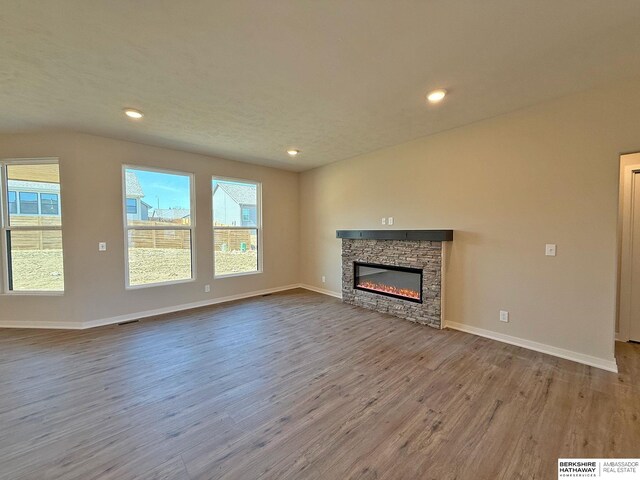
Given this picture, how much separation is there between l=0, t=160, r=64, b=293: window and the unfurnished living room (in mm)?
32

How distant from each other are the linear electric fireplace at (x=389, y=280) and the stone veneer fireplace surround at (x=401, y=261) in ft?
0.15

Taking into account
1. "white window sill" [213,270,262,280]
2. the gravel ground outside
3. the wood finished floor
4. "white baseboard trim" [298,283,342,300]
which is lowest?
the wood finished floor

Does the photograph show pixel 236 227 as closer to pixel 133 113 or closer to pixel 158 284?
pixel 158 284

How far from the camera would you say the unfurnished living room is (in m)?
1.68

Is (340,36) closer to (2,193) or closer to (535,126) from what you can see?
(535,126)

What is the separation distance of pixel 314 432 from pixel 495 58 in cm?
310

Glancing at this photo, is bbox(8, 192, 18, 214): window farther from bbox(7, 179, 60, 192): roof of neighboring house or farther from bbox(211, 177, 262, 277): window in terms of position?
bbox(211, 177, 262, 277): window

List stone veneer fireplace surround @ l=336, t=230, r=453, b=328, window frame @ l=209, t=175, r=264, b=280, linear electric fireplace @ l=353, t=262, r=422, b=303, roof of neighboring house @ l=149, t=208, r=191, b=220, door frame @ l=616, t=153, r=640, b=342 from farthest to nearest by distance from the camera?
window frame @ l=209, t=175, r=264, b=280, roof of neighboring house @ l=149, t=208, r=191, b=220, linear electric fireplace @ l=353, t=262, r=422, b=303, stone veneer fireplace surround @ l=336, t=230, r=453, b=328, door frame @ l=616, t=153, r=640, b=342

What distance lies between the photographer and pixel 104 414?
2.01 meters

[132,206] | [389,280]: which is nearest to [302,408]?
[389,280]

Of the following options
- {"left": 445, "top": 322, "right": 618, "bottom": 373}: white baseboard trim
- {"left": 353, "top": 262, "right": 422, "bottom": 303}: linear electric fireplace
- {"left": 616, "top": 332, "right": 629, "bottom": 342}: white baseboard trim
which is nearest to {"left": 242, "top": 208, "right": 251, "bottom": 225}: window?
{"left": 353, "top": 262, "right": 422, "bottom": 303}: linear electric fireplace

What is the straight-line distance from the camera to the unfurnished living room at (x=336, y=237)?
5.52 ft

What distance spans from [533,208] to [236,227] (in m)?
4.73

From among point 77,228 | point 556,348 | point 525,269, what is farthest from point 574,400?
point 77,228
